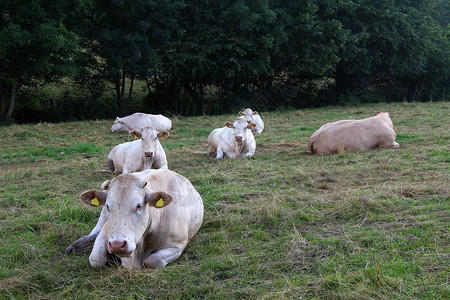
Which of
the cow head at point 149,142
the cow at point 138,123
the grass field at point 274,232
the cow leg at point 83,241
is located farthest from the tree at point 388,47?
the cow leg at point 83,241

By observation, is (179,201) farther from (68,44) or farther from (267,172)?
(68,44)

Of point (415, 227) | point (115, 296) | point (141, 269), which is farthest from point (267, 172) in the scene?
point (115, 296)

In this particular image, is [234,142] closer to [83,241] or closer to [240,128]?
[240,128]

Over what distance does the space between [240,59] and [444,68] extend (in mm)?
15604

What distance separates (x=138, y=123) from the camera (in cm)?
1584

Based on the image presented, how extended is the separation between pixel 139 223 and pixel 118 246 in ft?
1.23

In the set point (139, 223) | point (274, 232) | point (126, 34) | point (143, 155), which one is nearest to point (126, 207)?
point (139, 223)

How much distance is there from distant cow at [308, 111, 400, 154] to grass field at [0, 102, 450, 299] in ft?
1.26

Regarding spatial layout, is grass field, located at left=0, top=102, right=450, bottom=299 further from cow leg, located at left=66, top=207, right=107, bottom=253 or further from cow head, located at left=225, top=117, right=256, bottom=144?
cow head, located at left=225, top=117, right=256, bottom=144

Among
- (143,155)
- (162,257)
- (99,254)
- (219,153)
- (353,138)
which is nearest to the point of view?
(99,254)

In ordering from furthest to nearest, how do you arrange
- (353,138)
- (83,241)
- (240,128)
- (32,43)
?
(32,43) → (240,128) → (353,138) → (83,241)

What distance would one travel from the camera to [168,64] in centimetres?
2120

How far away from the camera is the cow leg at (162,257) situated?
4.07 metres

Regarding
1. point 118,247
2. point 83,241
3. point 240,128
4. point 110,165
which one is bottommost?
point 83,241
